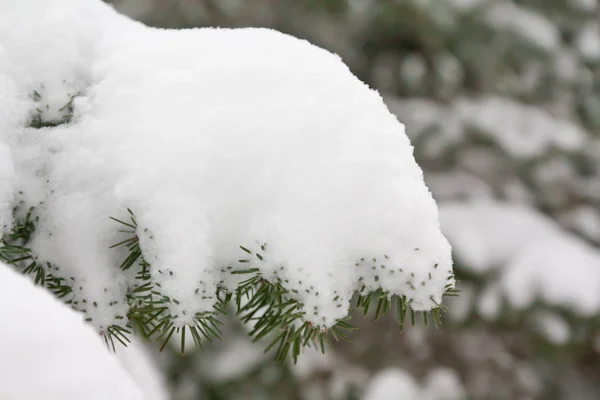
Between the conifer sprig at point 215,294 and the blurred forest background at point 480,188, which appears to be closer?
the conifer sprig at point 215,294

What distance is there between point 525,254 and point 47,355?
200 cm

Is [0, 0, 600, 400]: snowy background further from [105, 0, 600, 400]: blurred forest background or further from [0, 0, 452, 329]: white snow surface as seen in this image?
[0, 0, 452, 329]: white snow surface

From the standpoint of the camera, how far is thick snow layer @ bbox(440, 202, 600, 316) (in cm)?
196

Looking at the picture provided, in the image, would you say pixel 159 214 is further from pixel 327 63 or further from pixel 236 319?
pixel 236 319

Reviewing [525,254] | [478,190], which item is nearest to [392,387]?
[525,254]

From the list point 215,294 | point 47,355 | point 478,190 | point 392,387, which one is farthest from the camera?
point 478,190

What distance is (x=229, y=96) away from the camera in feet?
1.82

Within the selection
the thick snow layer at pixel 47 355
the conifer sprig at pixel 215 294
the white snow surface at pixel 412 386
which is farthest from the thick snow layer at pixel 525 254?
the thick snow layer at pixel 47 355

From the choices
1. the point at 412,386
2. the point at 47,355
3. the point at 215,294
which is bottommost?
the point at 412,386

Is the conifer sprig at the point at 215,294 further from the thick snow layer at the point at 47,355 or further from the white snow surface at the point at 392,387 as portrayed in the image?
the white snow surface at the point at 392,387

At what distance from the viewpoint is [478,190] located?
2293 millimetres

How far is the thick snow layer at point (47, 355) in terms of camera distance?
0.29 meters

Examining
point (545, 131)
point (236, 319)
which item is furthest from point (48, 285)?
point (545, 131)

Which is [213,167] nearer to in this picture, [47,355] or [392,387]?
[47,355]
